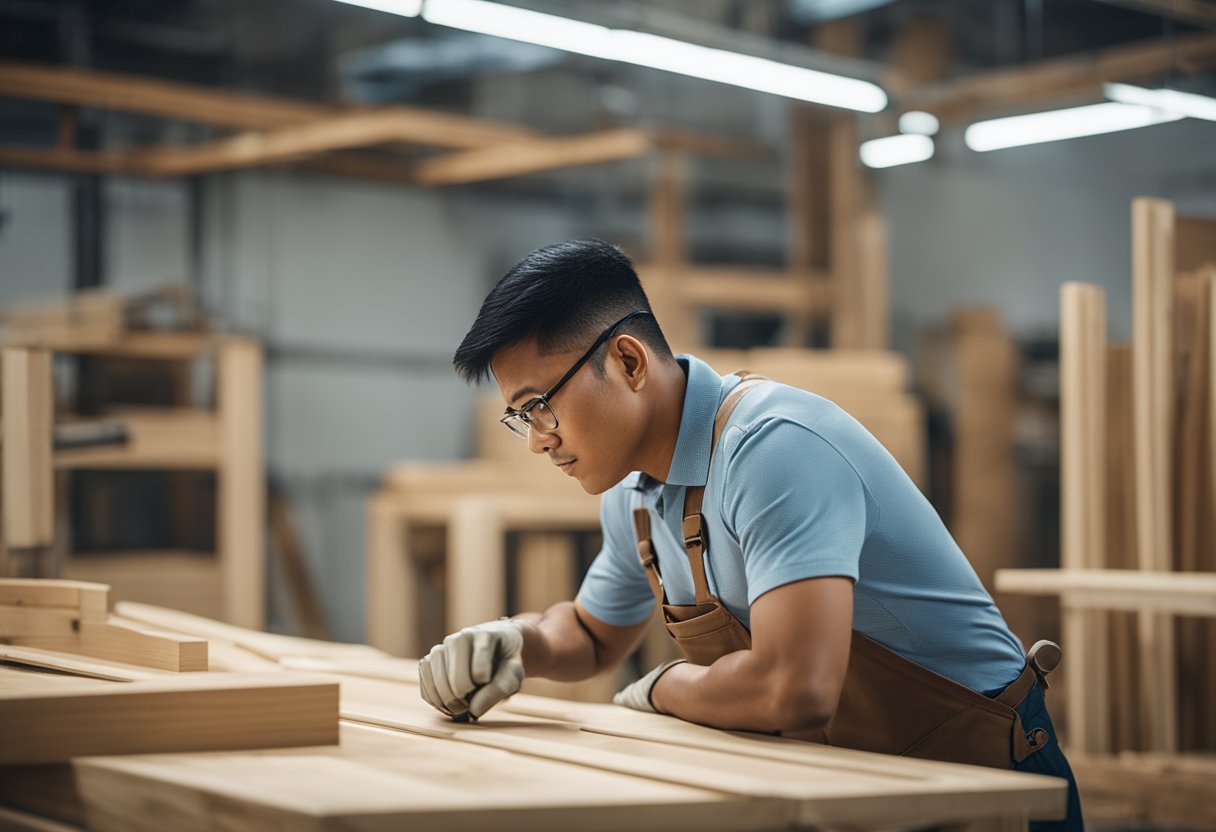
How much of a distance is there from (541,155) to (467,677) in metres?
5.44

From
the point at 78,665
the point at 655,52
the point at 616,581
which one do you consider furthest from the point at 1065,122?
the point at 78,665

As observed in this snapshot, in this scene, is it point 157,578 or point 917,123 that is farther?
point 917,123

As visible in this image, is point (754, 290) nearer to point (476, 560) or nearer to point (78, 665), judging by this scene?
point (476, 560)

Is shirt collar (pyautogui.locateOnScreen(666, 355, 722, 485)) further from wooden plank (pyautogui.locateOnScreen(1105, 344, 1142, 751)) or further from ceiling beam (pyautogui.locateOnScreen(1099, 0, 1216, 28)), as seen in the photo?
ceiling beam (pyautogui.locateOnScreen(1099, 0, 1216, 28))

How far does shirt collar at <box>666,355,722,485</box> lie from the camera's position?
7.34 ft

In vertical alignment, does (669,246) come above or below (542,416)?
above

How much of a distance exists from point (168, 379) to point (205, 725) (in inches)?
236

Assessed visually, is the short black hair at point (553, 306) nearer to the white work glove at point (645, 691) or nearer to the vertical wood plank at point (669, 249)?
the white work glove at point (645, 691)

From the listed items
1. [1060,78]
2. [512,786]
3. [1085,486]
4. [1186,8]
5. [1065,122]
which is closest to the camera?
[512,786]

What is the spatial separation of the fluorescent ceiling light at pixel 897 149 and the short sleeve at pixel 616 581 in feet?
17.5

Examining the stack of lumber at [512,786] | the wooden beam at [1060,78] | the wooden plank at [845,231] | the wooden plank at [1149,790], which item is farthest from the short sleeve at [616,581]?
the wooden plank at [845,231]

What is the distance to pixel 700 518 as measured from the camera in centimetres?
222

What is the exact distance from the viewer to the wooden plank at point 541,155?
7.25 m

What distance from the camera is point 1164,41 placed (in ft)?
25.6
